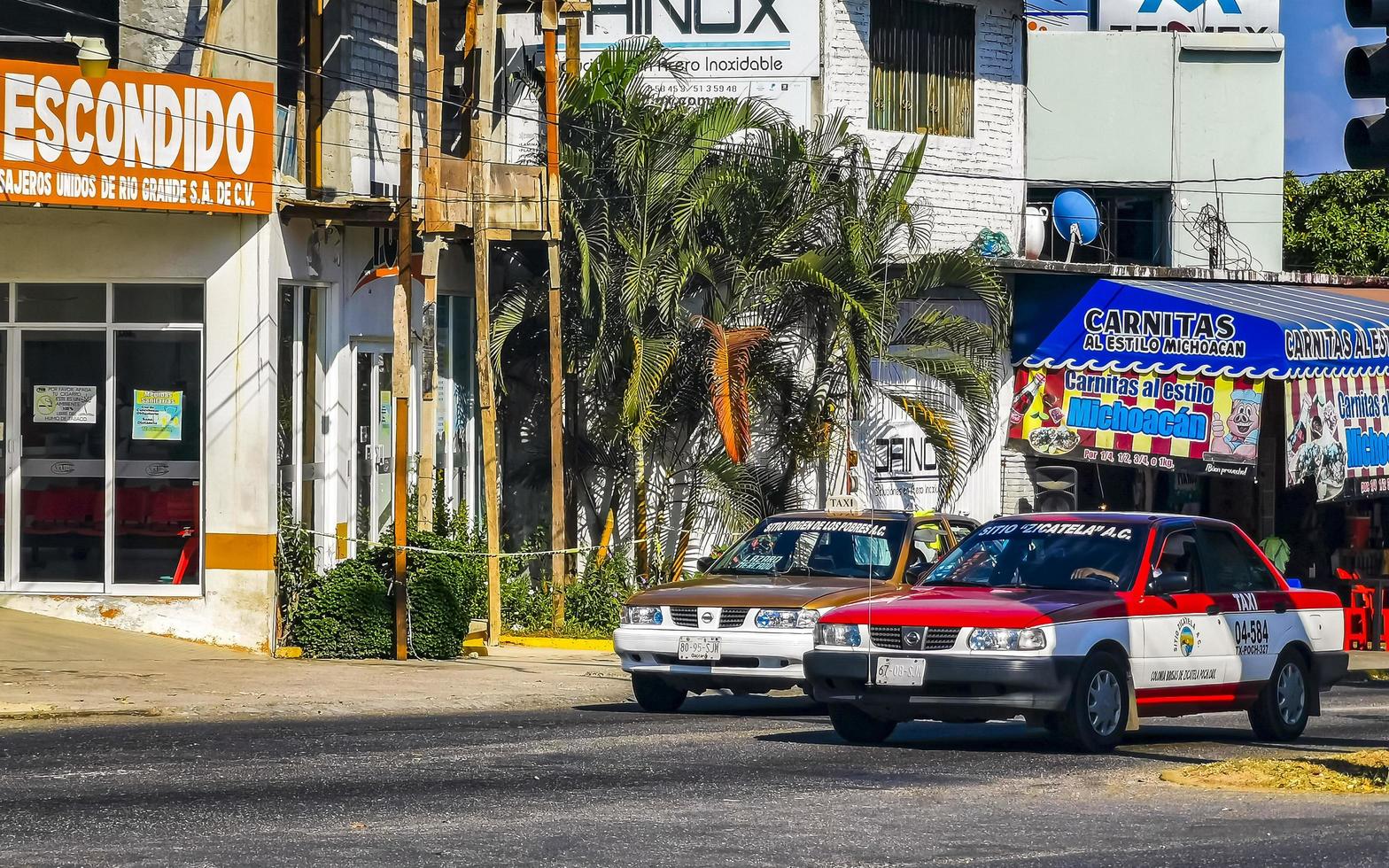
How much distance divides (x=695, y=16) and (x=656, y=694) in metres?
13.3

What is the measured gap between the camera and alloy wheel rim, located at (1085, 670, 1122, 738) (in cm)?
1206

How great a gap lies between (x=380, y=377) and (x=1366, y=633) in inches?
535

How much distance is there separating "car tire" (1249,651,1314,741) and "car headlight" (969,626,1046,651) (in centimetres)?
262

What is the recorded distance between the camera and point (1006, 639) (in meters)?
11.7

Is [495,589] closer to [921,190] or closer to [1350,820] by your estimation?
[921,190]

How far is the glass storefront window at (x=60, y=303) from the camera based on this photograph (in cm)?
1894

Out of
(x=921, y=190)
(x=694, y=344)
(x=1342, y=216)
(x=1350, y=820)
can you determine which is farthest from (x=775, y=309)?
(x=1342, y=216)

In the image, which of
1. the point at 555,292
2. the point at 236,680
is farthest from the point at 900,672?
the point at 555,292

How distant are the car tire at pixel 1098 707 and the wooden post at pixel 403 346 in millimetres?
7952

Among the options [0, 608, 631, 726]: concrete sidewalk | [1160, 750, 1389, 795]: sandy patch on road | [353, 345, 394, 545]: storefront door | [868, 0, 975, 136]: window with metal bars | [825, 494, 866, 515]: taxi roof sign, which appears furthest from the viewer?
[868, 0, 975, 136]: window with metal bars

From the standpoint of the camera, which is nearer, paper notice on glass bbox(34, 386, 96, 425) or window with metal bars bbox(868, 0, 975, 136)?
paper notice on glass bbox(34, 386, 96, 425)

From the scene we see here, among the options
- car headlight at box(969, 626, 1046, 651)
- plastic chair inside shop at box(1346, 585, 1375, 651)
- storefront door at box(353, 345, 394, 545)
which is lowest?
plastic chair inside shop at box(1346, 585, 1375, 651)

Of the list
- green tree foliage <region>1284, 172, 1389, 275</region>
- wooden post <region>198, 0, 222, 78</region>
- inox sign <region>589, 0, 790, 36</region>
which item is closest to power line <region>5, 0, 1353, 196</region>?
wooden post <region>198, 0, 222, 78</region>

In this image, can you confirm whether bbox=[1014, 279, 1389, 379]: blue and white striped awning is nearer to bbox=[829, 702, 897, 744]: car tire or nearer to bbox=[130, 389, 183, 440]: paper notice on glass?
bbox=[130, 389, 183, 440]: paper notice on glass
